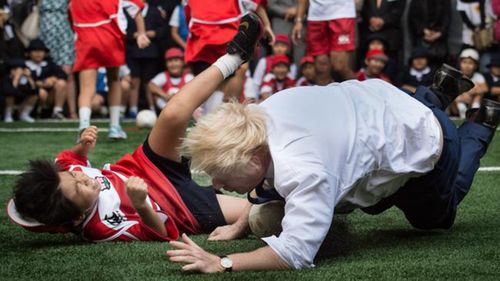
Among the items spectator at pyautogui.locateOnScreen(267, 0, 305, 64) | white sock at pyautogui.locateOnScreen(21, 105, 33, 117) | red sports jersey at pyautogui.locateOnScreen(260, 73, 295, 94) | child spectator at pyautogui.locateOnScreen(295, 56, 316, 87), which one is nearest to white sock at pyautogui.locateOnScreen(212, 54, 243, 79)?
child spectator at pyautogui.locateOnScreen(295, 56, 316, 87)

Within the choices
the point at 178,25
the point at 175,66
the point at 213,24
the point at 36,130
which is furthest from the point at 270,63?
the point at 213,24

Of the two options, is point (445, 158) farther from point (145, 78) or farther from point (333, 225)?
point (145, 78)

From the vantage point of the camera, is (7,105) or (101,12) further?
(7,105)

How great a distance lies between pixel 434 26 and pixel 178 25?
3.10 metres

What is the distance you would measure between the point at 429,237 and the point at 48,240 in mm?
1606

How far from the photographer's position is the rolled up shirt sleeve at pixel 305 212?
124 inches

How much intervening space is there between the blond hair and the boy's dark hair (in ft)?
2.51

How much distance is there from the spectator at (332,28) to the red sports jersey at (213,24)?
1.82 meters

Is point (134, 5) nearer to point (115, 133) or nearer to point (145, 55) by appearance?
point (115, 133)

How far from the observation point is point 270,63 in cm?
1134

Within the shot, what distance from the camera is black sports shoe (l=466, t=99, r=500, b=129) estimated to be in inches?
172

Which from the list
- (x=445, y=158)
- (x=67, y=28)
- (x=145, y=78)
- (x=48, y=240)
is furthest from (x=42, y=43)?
(x=445, y=158)

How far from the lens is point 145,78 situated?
40.0 feet

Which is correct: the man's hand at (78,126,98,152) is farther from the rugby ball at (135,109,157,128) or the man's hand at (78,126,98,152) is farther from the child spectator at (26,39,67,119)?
the child spectator at (26,39,67,119)
